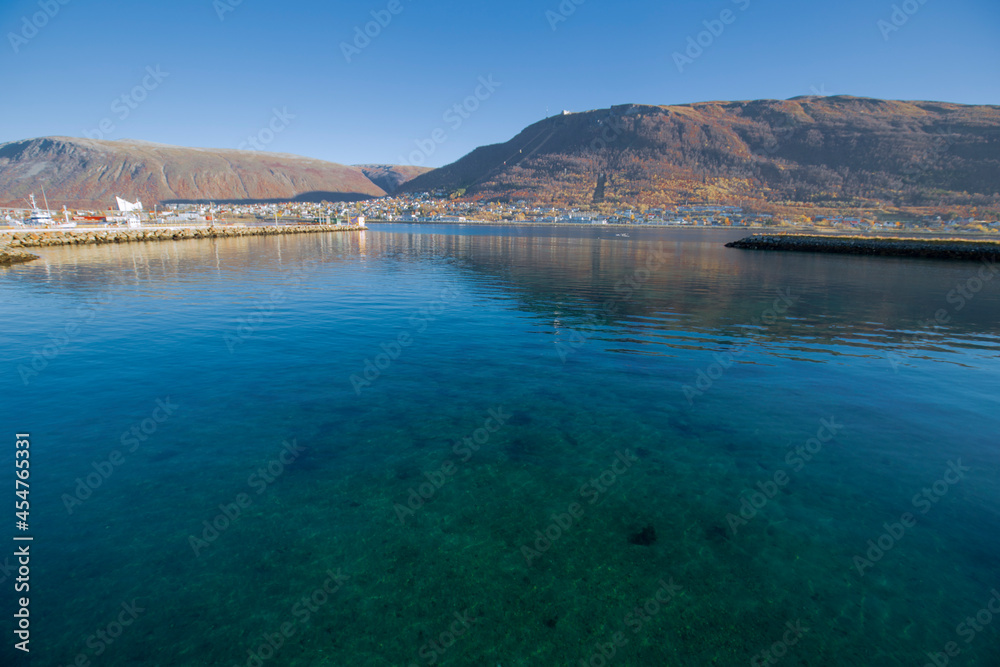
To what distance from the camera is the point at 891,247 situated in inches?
2356

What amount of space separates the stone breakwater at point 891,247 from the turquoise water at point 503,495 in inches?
2085

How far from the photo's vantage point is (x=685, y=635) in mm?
5484

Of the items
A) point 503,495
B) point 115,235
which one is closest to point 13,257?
point 115,235

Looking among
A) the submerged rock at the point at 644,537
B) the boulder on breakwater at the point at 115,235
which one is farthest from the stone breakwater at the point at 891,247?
the boulder on breakwater at the point at 115,235

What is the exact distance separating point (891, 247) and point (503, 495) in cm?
7700

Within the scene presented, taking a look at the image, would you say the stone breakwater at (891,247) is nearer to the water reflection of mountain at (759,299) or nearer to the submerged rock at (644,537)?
the water reflection of mountain at (759,299)

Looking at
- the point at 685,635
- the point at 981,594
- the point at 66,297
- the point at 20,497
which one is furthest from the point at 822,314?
the point at 66,297

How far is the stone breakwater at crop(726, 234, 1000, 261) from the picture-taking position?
55.5 metres

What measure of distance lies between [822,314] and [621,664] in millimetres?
25989

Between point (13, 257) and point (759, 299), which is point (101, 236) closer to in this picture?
point (13, 257)

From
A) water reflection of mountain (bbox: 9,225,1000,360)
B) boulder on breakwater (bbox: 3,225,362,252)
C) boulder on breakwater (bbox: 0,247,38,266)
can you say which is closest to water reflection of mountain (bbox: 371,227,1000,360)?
water reflection of mountain (bbox: 9,225,1000,360)

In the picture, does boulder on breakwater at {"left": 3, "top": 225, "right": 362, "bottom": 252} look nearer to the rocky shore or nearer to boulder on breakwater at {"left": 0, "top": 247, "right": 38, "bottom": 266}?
the rocky shore

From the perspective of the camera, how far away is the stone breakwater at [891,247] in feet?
182

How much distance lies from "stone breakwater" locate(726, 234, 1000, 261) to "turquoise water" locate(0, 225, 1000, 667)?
53.0m
